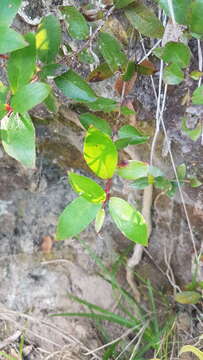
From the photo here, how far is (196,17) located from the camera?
662mm

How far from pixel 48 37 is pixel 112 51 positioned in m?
0.13

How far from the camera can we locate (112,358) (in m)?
1.17

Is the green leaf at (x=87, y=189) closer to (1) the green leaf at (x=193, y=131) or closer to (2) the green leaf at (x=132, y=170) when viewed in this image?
(2) the green leaf at (x=132, y=170)

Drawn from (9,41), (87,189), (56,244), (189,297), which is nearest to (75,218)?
(87,189)

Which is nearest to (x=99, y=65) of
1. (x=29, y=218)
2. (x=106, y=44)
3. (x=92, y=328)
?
(x=106, y=44)

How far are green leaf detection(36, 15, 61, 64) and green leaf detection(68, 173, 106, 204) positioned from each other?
193mm

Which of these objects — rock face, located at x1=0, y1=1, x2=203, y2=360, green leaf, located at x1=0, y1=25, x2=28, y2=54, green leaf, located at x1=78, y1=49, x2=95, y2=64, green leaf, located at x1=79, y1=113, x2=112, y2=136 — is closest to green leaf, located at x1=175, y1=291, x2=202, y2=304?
rock face, located at x1=0, y1=1, x2=203, y2=360

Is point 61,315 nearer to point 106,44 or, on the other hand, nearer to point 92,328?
point 92,328

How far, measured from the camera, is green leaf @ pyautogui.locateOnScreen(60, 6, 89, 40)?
0.71m

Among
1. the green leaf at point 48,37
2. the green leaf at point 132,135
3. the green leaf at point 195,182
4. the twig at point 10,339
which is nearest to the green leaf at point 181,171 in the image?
the green leaf at point 195,182

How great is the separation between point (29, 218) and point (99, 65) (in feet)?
2.12

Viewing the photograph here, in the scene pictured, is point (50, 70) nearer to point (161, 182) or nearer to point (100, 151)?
point (100, 151)

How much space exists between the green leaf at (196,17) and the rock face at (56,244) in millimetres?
458

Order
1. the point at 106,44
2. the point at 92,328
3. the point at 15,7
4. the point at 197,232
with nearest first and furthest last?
the point at 15,7 → the point at 106,44 → the point at 197,232 → the point at 92,328
